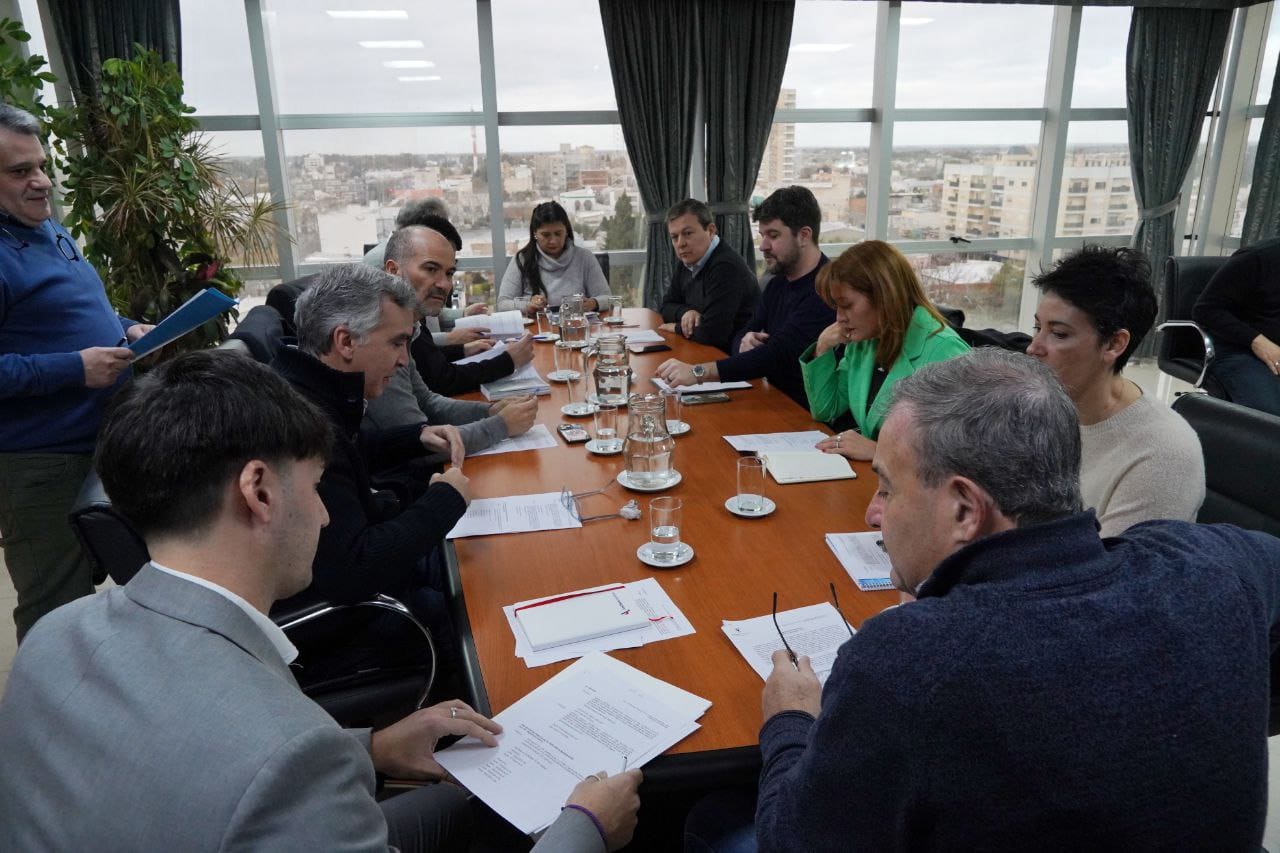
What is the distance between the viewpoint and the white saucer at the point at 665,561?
5.28 feet

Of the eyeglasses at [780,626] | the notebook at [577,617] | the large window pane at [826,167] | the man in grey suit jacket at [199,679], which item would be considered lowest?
the notebook at [577,617]

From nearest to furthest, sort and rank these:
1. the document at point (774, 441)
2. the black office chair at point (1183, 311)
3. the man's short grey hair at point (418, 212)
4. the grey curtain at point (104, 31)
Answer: the document at point (774, 441)
the man's short grey hair at point (418, 212)
the black office chair at point (1183, 311)
the grey curtain at point (104, 31)

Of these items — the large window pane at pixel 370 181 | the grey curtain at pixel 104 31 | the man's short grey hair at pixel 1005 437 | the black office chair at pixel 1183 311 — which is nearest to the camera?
the man's short grey hair at pixel 1005 437

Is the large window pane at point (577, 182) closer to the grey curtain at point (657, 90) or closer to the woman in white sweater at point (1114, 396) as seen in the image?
the grey curtain at point (657, 90)

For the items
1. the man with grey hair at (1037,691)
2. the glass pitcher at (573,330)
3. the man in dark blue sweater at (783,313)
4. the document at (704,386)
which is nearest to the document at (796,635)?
the man with grey hair at (1037,691)

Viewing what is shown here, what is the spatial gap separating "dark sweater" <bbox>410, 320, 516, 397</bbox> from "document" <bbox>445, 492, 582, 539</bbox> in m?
1.12

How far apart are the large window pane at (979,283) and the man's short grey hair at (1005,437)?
573cm

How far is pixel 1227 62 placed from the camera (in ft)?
20.3

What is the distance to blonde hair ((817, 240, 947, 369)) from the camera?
2.33 meters

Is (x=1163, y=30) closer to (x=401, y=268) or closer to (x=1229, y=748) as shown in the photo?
(x=401, y=268)

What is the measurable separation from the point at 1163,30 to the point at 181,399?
723 centimetres

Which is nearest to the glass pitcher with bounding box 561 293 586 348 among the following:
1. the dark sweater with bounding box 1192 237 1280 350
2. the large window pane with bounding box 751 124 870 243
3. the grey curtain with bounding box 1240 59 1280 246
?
the large window pane with bounding box 751 124 870 243

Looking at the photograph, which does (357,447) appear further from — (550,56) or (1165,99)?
(1165,99)

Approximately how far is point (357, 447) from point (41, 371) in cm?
98
